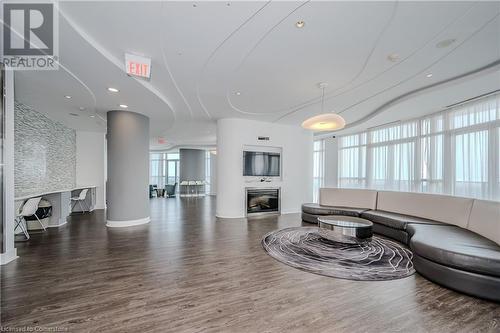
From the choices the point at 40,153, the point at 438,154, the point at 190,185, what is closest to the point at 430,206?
the point at 438,154

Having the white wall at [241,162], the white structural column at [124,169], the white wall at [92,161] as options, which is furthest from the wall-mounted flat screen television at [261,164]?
the white wall at [92,161]

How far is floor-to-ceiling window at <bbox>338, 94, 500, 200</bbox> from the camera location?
458 centimetres

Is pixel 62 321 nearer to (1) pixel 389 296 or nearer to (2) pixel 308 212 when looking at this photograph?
(1) pixel 389 296

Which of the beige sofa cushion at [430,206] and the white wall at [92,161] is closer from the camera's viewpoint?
the beige sofa cushion at [430,206]

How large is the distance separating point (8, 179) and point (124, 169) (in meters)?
2.33

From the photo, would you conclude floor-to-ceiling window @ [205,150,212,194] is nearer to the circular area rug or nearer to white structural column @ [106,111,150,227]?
white structural column @ [106,111,150,227]

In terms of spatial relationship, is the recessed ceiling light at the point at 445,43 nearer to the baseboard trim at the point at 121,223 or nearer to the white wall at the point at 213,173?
the baseboard trim at the point at 121,223

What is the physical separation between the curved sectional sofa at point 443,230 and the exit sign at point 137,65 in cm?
459

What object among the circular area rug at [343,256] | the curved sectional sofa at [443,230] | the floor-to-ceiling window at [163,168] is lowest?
the circular area rug at [343,256]

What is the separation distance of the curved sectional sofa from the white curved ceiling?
2.33 metres

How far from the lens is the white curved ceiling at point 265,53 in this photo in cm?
225

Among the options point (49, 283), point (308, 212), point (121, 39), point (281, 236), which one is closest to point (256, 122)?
point (308, 212)

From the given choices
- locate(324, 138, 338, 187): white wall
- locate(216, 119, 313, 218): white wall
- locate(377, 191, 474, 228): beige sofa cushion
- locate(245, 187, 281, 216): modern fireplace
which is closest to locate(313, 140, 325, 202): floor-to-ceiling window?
locate(324, 138, 338, 187): white wall

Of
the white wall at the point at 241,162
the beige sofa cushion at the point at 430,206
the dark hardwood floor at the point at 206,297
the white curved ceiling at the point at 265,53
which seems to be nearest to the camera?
the dark hardwood floor at the point at 206,297
